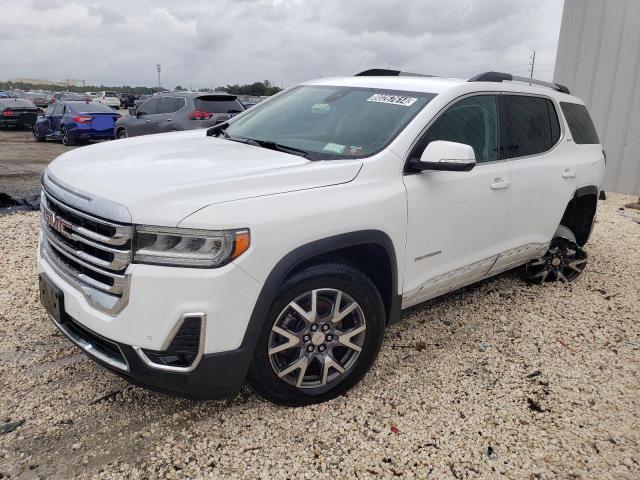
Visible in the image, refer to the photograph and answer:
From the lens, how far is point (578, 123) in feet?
14.7

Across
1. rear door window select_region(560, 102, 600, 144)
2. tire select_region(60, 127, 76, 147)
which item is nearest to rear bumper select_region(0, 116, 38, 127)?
tire select_region(60, 127, 76, 147)

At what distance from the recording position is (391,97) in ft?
10.7

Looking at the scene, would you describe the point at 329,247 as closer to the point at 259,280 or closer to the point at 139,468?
the point at 259,280

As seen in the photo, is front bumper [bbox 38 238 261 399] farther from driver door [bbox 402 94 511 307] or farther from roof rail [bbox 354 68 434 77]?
roof rail [bbox 354 68 434 77]

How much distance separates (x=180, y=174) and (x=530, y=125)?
2761 millimetres

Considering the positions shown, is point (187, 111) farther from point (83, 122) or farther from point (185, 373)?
point (185, 373)

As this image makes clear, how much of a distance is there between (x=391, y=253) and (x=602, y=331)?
2.14m

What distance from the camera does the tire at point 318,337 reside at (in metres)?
2.45

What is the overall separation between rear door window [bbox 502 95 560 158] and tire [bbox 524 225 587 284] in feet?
3.07

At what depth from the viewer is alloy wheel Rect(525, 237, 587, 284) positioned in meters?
4.57

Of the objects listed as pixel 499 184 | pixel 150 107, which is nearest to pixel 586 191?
pixel 499 184

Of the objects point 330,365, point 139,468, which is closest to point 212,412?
point 139,468

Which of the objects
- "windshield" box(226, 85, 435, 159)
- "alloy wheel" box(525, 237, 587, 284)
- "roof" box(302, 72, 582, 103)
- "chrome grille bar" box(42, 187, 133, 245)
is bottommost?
"alloy wheel" box(525, 237, 587, 284)

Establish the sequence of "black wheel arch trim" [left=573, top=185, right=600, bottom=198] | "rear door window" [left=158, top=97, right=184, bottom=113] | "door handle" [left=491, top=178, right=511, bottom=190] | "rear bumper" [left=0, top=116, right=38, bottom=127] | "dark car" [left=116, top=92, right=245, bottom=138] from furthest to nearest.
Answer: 1. "rear bumper" [left=0, top=116, right=38, bottom=127]
2. "rear door window" [left=158, top=97, right=184, bottom=113]
3. "dark car" [left=116, top=92, right=245, bottom=138]
4. "black wheel arch trim" [left=573, top=185, right=600, bottom=198]
5. "door handle" [left=491, top=178, right=511, bottom=190]
